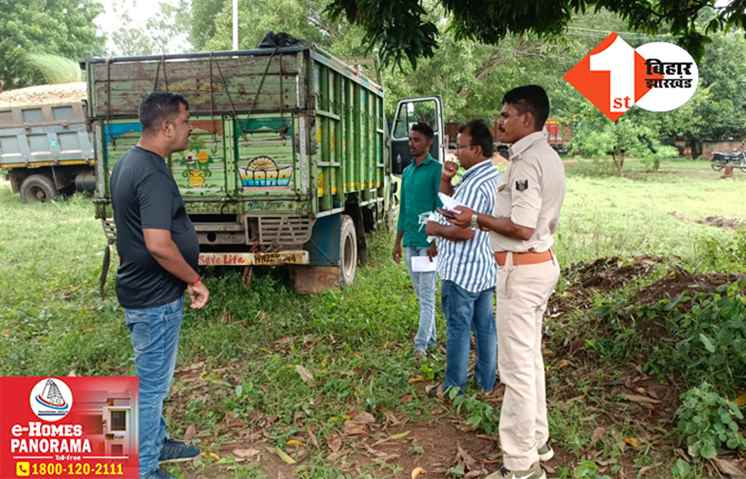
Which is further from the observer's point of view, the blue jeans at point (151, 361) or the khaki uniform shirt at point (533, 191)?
the blue jeans at point (151, 361)

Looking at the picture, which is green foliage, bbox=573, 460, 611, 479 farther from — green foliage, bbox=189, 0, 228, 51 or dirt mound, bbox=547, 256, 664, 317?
green foliage, bbox=189, 0, 228, 51

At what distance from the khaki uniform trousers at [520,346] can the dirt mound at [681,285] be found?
2.06 metres

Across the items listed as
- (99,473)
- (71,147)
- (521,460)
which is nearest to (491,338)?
(521,460)

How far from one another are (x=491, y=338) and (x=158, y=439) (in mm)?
2085

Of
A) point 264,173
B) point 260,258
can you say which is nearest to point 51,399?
point 260,258

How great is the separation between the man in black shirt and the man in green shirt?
81.0 inches

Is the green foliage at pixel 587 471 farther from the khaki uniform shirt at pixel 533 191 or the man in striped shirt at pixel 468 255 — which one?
the khaki uniform shirt at pixel 533 191

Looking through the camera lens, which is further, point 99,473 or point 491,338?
point 491,338

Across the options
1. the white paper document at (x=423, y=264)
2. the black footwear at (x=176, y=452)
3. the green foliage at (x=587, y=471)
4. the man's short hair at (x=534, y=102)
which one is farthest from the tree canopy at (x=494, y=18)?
the black footwear at (x=176, y=452)

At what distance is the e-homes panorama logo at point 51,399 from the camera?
236 centimetres

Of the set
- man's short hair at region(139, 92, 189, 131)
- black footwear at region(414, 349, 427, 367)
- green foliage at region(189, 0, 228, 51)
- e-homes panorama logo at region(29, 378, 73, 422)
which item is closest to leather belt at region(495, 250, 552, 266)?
man's short hair at region(139, 92, 189, 131)

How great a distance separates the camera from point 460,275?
3.69 m

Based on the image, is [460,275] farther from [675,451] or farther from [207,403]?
[207,403]

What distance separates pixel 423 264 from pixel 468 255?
2.92 ft
